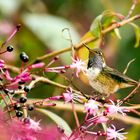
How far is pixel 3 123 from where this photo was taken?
1.11 meters

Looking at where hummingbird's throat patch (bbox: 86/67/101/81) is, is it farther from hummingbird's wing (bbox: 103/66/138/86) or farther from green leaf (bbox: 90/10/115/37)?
green leaf (bbox: 90/10/115/37)

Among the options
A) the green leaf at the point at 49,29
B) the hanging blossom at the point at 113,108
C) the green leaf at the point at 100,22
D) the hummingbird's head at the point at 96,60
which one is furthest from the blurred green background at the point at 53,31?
the hanging blossom at the point at 113,108

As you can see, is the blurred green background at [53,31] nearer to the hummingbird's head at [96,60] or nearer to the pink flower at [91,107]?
the hummingbird's head at [96,60]

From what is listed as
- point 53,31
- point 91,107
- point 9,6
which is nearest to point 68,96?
point 91,107

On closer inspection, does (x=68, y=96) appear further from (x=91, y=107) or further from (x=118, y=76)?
(x=118, y=76)

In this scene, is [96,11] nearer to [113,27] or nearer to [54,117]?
[113,27]

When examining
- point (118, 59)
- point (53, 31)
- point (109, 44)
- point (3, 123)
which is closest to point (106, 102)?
point (3, 123)

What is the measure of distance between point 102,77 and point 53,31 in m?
1.50

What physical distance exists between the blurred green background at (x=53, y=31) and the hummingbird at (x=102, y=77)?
1013 mm

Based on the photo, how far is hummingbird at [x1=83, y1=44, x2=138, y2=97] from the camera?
6.52 ft

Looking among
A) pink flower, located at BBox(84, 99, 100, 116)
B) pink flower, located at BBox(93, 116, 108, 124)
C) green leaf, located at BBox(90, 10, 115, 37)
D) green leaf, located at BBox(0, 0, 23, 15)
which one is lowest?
pink flower, located at BBox(93, 116, 108, 124)

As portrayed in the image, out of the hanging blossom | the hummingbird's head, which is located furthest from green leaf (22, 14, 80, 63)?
the hanging blossom

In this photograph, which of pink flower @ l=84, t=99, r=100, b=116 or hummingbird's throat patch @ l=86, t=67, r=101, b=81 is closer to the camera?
pink flower @ l=84, t=99, r=100, b=116

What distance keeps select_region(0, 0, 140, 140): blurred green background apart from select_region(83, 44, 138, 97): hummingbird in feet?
3.32
